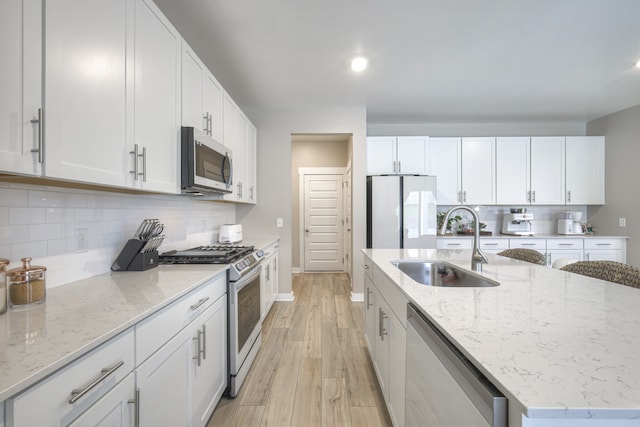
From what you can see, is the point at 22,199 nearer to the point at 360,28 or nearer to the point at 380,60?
the point at 360,28

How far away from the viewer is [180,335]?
4.10ft

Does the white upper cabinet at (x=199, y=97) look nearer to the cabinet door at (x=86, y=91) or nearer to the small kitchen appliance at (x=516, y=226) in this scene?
the cabinet door at (x=86, y=91)

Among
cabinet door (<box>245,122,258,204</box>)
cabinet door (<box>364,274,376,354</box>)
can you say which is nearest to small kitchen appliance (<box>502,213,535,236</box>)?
cabinet door (<box>364,274,376,354</box>)

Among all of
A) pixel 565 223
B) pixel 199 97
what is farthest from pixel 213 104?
pixel 565 223

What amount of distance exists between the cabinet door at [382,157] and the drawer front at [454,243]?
123 centimetres

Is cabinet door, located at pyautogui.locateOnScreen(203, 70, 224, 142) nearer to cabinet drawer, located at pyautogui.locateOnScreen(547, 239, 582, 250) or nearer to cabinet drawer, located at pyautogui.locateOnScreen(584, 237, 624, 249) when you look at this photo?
cabinet drawer, located at pyautogui.locateOnScreen(547, 239, 582, 250)

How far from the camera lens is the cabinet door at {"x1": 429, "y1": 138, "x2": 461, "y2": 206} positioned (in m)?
4.22

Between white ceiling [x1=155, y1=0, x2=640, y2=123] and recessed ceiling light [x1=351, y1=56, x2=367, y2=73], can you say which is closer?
white ceiling [x1=155, y1=0, x2=640, y2=123]

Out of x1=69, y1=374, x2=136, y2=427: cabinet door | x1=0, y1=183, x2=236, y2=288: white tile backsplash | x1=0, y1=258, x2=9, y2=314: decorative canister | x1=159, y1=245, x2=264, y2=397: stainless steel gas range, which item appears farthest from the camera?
x1=159, y1=245, x2=264, y2=397: stainless steel gas range

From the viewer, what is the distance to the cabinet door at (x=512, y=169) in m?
4.21

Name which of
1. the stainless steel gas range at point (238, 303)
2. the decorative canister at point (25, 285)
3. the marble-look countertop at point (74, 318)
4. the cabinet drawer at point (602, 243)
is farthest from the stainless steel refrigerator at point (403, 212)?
the decorative canister at point (25, 285)

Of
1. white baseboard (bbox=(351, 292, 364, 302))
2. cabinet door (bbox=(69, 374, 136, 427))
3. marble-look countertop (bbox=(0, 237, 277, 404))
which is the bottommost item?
white baseboard (bbox=(351, 292, 364, 302))

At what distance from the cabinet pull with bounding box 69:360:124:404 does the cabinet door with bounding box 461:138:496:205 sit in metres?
4.45

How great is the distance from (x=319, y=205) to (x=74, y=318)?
4.79 metres
